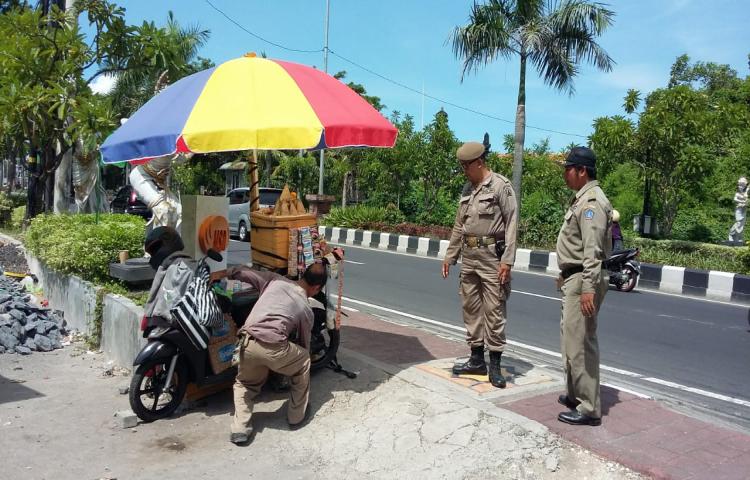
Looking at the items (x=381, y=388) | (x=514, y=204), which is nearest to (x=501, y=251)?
(x=514, y=204)

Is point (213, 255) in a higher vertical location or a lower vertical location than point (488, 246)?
lower

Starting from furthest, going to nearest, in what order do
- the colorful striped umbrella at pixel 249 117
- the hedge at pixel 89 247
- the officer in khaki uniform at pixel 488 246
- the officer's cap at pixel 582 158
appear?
the hedge at pixel 89 247 → the officer in khaki uniform at pixel 488 246 → the officer's cap at pixel 582 158 → the colorful striped umbrella at pixel 249 117

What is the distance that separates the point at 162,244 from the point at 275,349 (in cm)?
125

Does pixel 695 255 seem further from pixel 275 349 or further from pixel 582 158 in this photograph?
pixel 275 349

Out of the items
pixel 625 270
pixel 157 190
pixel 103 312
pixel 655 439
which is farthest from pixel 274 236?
pixel 625 270

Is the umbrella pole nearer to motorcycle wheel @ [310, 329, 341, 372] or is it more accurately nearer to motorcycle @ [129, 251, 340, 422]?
motorcycle @ [129, 251, 340, 422]

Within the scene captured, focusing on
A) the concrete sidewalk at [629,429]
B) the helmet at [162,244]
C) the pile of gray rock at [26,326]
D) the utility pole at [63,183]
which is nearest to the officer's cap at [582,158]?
the concrete sidewalk at [629,429]

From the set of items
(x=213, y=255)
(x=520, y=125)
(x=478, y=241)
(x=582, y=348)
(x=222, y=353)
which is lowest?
(x=222, y=353)

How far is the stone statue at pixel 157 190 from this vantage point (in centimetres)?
622

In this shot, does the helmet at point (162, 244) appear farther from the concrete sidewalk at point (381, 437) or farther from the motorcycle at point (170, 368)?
the concrete sidewalk at point (381, 437)

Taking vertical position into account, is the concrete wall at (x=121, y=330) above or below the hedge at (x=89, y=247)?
below

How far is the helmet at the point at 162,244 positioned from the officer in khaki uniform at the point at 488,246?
2.14 m

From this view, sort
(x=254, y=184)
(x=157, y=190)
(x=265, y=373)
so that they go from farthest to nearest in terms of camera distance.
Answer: (x=157, y=190) → (x=254, y=184) → (x=265, y=373)

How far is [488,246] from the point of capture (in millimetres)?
4758
